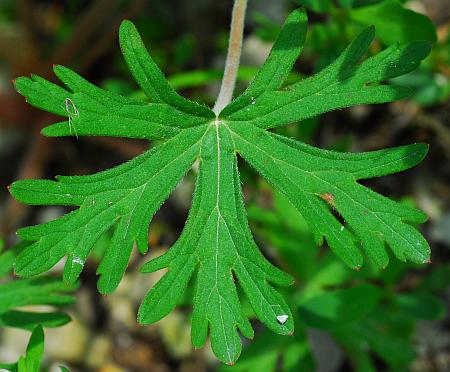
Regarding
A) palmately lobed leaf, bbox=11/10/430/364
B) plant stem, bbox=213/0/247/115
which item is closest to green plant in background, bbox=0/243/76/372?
palmately lobed leaf, bbox=11/10/430/364

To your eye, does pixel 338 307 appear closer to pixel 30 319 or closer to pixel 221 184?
pixel 221 184

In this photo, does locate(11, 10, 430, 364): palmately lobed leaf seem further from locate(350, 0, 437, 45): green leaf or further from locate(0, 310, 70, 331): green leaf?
locate(350, 0, 437, 45): green leaf

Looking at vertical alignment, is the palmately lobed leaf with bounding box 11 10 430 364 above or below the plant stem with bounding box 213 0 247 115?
below

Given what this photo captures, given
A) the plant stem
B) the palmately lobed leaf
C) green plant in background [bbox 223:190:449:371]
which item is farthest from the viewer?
green plant in background [bbox 223:190:449:371]

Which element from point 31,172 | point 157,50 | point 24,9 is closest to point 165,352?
point 31,172

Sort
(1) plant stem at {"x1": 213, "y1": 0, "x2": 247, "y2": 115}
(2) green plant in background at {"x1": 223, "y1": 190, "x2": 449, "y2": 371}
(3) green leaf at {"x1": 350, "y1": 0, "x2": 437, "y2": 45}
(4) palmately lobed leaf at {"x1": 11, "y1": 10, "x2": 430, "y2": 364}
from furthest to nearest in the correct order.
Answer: (2) green plant in background at {"x1": 223, "y1": 190, "x2": 449, "y2": 371}, (3) green leaf at {"x1": 350, "y1": 0, "x2": 437, "y2": 45}, (1) plant stem at {"x1": 213, "y1": 0, "x2": 247, "y2": 115}, (4) palmately lobed leaf at {"x1": 11, "y1": 10, "x2": 430, "y2": 364}

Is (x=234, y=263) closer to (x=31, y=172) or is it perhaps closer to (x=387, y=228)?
(x=387, y=228)

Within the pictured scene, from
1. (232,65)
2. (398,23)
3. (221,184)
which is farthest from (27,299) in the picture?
(398,23)
